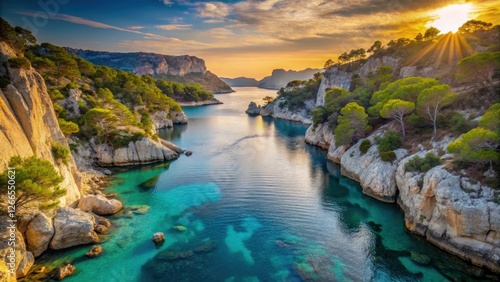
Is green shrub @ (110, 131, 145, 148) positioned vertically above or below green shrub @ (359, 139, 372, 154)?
below

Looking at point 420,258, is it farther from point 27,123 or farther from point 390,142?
point 27,123

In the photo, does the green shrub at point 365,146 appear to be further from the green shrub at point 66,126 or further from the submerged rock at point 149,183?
the green shrub at point 66,126

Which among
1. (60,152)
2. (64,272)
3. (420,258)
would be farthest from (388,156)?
(60,152)

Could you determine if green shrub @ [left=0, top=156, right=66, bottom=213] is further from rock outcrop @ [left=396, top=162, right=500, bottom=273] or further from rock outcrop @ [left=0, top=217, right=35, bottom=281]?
rock outcrop @ [left=396, top=162, right=500, bottom=273]

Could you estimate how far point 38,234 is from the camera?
2256cm

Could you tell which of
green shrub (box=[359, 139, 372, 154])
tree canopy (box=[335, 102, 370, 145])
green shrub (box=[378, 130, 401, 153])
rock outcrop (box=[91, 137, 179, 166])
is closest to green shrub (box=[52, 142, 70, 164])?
rock outcrop (box=[91, 137, 179, 166])

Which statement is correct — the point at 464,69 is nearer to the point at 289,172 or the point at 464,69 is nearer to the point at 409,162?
the point at 409,162

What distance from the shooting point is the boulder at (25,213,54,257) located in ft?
73.5

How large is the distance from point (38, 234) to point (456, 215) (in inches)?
1335

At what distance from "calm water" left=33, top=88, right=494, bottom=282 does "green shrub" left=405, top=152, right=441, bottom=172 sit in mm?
5707

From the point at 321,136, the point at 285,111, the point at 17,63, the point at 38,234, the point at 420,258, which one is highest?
the point at 17,63

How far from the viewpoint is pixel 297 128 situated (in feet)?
302

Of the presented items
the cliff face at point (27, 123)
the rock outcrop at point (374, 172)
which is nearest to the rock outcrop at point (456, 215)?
the rock outcrop at point (374, 172)

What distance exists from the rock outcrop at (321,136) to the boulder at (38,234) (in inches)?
1955
